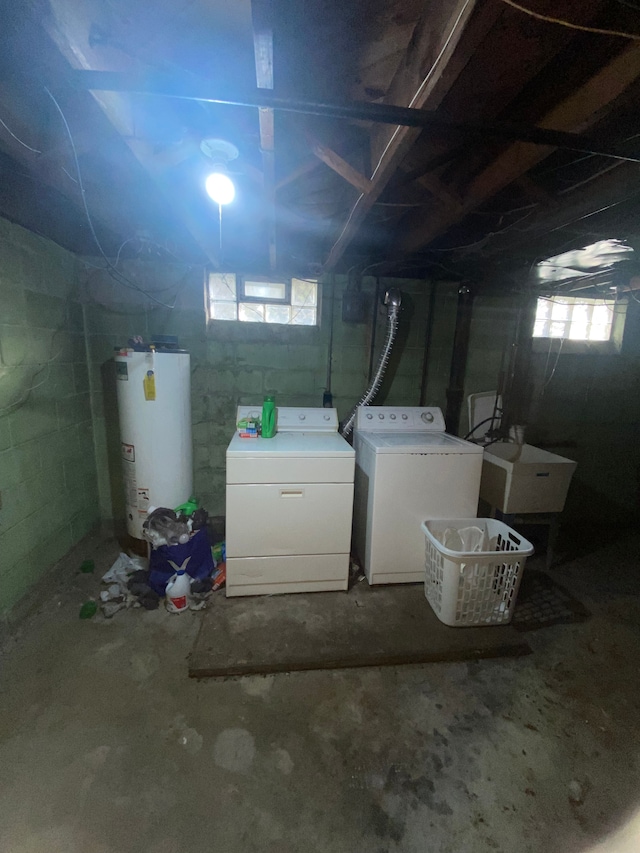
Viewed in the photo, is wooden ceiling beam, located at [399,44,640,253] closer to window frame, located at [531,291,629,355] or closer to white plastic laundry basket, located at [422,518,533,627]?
white plastic laundry basket, located at [422,518,533,627]

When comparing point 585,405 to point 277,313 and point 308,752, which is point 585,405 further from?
point 308,752

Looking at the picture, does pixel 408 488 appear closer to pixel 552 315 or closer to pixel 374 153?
pixel 374 153

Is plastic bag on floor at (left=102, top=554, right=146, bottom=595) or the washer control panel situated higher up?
the washer control panel

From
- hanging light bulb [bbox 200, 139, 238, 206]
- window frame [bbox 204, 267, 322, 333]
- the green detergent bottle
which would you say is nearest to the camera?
hanging light bulb [bbox 200, 139, 238, 206]

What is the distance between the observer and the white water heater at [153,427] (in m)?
1.97

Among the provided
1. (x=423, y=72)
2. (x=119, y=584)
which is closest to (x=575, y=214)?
(x=423, y=72)

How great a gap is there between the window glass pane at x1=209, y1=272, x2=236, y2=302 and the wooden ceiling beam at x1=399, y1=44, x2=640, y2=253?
149 centimetres

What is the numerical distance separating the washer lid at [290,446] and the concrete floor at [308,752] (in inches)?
38.0

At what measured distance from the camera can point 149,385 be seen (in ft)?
6.45

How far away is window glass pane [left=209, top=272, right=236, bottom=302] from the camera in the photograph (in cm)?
242

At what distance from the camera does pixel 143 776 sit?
111 centimetres

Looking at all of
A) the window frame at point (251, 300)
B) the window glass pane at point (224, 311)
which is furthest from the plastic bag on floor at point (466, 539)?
the window glass pane at point (224, 311)

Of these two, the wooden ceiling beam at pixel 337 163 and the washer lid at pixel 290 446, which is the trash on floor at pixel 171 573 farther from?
the wooden ceiling beam at pixel 337 163


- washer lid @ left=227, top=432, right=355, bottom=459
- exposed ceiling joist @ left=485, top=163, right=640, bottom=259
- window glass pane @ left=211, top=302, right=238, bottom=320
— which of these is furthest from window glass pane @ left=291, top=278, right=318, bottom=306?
exposed ceiling joist @ left=485, top=163, right=640, bottom=259
